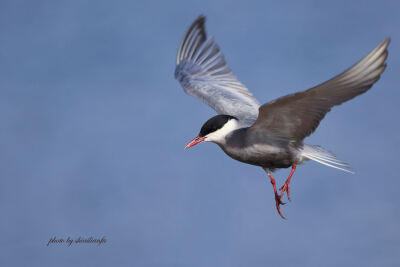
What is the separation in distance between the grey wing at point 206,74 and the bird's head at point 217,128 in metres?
1.23

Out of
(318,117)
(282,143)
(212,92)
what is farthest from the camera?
(212,92)

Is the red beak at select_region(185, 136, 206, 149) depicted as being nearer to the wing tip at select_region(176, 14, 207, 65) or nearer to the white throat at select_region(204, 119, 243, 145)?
the white throat at select_region(204, 119, 243, 145)

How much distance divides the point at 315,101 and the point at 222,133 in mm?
1079

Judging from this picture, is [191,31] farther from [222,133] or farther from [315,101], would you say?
[315,101]

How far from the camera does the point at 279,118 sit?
4.58 meters

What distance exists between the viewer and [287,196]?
16.3ft

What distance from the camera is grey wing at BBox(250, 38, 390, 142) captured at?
3.86 metres

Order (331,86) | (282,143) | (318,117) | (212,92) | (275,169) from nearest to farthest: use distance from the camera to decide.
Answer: (331,86)
(318,117)
(282,143)
(275,169)
(212,92)

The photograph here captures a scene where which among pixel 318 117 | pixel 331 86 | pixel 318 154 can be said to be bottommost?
pixel 318 154

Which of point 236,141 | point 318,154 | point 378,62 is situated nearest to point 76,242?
point 236,141

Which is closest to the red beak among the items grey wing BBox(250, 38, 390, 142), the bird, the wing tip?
the bird

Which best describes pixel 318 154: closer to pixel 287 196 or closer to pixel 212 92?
pixel 287 196

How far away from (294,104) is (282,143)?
590 mm

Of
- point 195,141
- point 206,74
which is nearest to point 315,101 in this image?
point 195,141
